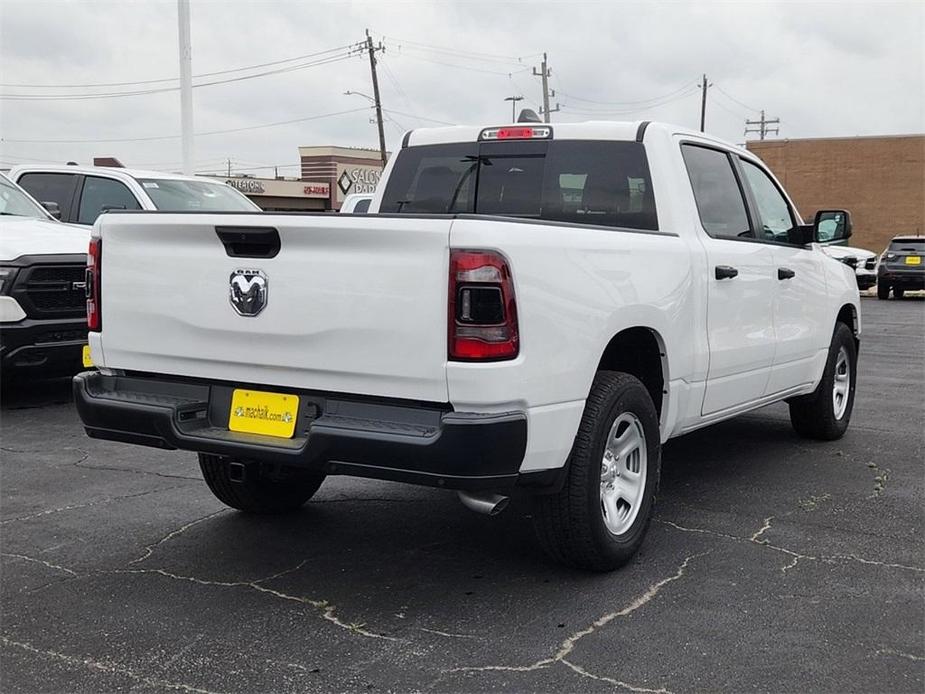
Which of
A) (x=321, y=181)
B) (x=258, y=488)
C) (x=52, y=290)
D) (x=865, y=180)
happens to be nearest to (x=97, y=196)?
(x=52, y=290)

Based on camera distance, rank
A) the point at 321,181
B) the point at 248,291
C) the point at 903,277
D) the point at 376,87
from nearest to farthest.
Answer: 1. the point at 248,291
2. the point at 903,277
3. the point at 376,87
4. the point at 321,181

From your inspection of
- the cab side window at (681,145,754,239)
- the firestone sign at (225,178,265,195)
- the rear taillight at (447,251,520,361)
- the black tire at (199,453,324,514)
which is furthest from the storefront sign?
the rear taillight at (447,251,520,361)

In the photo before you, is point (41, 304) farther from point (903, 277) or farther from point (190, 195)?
point (903, 277)

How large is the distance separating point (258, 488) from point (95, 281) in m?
1.30

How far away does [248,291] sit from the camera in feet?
12.5

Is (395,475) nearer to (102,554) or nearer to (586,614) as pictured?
(586,614)

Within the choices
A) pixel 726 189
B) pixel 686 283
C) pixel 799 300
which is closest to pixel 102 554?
pixel 686 283

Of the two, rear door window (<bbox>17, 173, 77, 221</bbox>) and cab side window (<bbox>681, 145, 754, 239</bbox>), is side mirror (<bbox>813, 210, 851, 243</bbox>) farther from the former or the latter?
rear door window (<bbox>17, 173, 77, 221</bbox>)

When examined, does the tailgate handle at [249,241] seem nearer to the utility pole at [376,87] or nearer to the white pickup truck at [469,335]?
the white pickup truck at [469,335]

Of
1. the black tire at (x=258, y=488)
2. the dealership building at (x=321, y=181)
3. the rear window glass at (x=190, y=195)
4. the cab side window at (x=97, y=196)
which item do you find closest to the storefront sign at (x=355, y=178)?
the dealership building at (x=321, y=181)

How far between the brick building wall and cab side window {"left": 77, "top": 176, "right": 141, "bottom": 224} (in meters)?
39.5

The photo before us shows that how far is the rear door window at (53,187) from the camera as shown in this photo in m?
10.5

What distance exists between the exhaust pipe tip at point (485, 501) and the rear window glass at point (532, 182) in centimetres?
180

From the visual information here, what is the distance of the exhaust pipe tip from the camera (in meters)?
3.65
